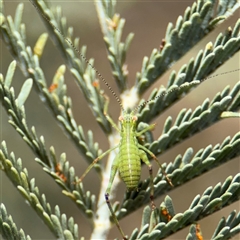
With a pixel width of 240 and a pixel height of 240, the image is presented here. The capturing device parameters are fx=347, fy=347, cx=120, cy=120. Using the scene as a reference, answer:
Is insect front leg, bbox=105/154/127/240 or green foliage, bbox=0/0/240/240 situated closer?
green foliage, bbox=0/0/240/240

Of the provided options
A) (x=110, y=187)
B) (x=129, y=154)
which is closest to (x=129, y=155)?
(x=129, y=154)

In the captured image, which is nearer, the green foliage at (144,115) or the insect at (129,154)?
the green foliage at (144,115)

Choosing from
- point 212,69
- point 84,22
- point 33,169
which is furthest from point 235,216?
point 84,22

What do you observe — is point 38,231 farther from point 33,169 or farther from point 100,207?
point 100,207

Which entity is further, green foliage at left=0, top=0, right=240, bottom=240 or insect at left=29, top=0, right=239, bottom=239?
insect at left=29, top=0, right=239, bottom=239
